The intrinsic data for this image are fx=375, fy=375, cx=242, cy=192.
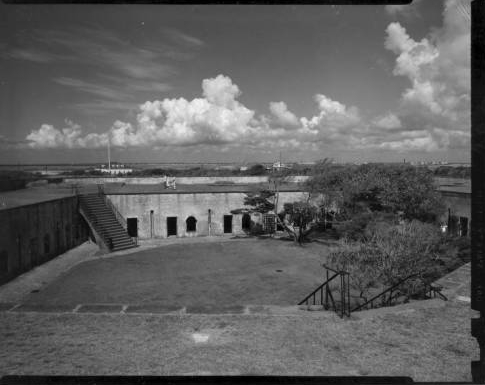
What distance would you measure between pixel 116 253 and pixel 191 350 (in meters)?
14.4

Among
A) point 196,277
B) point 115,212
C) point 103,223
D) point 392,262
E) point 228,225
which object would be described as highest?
point 115,212

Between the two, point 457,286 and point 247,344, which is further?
point 457,286

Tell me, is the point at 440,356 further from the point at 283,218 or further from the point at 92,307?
the point at 283,218

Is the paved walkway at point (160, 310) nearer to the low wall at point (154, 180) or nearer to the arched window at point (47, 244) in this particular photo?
the arched window at point (47, 244)

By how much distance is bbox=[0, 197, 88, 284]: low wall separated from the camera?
14203 millimetres

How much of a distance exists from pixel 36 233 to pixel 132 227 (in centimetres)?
843

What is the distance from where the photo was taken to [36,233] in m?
16.7

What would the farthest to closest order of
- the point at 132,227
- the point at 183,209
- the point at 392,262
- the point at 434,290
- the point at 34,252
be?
the point at 183,209 → the point at 132,227 → the point at 34,252 → the point at 392,262 → the point at 434,290

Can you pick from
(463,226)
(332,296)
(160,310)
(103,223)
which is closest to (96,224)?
(103,223)

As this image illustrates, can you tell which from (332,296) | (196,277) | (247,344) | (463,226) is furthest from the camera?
(463,226)

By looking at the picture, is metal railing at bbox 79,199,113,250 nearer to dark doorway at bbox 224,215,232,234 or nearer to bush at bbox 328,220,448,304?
dark doorway at bbox 224,215,232,234

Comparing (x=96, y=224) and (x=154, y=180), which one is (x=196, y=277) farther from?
(x=154, y=180)

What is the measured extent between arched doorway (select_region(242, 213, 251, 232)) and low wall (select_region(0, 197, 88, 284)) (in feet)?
34.3

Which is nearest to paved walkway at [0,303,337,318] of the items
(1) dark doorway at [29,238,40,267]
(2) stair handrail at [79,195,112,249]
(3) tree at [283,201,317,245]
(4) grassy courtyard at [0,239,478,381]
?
(4) grassy courtyard at [0,239,478,381]
